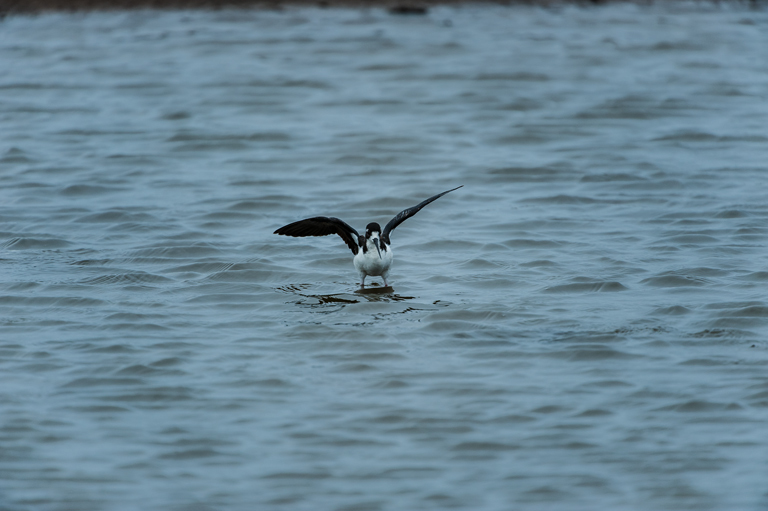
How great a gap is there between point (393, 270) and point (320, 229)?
3.74 ft

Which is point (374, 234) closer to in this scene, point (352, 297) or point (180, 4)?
point (352, 297)

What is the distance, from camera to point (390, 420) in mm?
7270

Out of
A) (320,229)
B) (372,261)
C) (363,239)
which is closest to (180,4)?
(320,229)

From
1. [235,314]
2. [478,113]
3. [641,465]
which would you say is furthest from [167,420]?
[478,113]

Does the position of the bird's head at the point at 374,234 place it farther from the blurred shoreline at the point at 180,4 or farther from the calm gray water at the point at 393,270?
the blurred shoreline at the point at 180,4

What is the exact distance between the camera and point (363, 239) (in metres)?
9.98

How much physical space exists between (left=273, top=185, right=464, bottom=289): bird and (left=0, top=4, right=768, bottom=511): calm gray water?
1.04 ft

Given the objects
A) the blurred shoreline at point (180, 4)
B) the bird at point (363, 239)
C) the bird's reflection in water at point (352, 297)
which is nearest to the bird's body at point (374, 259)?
the bird at point (363, 239)

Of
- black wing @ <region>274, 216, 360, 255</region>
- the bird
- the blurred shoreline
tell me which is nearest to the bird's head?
the bird

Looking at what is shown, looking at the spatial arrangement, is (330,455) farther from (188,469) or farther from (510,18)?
(510,18)

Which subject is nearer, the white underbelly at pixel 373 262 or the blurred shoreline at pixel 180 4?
the white underbelly at pixel 373 262

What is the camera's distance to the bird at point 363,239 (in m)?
9.73

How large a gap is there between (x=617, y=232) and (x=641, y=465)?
5742 mm

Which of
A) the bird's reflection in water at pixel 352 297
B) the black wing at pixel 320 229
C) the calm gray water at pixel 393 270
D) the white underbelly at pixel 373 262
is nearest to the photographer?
the calm gray water at pixel 393 270
